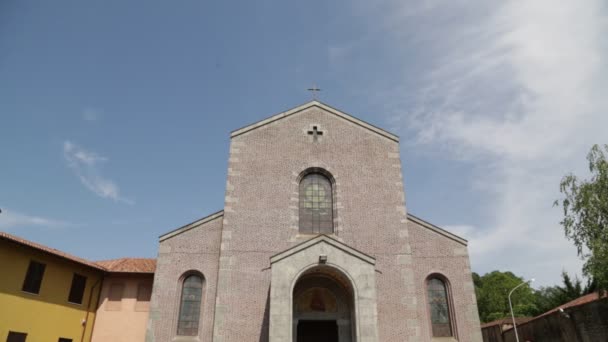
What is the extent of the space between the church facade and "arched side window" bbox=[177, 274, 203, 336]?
1.5 inches

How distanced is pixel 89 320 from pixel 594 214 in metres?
21.8

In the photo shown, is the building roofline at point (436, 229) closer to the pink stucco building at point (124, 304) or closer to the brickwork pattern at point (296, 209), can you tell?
the brickwork pattern at point (296, 209)

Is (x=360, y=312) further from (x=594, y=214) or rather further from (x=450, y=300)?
(x=594, y=214)

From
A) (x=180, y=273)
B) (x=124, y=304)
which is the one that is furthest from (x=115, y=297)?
(x=180, y=273)

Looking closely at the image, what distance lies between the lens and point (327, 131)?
1909 cm

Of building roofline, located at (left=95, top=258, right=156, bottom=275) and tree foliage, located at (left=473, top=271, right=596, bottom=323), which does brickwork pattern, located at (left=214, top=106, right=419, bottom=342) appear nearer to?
building roofline, located at (left=95, top=258, right=156, bottom=275)

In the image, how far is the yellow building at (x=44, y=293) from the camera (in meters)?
Result: 16.1

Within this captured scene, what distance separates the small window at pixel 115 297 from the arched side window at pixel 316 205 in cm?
979

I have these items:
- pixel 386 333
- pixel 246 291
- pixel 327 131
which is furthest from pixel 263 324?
pixel 327 131

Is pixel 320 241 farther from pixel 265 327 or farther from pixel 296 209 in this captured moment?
pixel 265 327

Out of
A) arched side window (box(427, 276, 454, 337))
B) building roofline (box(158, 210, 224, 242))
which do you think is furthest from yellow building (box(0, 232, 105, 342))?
arched side window (box(427, 276, 454, 337))

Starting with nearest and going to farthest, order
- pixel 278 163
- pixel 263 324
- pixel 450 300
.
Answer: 1. pixel 263 324
2. pixel 450 300
3. pixel 278 163

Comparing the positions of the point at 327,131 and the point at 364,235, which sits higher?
the point at 327,131

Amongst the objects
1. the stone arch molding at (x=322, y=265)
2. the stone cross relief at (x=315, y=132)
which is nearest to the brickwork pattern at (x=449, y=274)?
the stone arch molding at (x=322, y=265)
